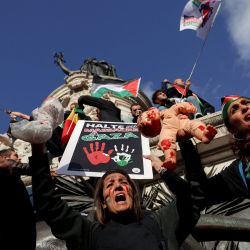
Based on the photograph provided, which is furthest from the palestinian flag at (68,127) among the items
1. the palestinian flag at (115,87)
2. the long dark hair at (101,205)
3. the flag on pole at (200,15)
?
the long dark hair at (101,205)

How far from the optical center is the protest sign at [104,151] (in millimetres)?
6178

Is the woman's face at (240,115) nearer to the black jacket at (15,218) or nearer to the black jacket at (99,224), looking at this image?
the black jacket at (99,224)

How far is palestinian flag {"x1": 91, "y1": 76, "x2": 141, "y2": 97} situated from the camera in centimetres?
988

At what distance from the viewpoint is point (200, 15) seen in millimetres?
8992

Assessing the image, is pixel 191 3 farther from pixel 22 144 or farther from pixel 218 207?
pixel 22 144

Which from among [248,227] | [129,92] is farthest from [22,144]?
[248,227]

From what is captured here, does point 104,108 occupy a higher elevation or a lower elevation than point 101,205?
higher

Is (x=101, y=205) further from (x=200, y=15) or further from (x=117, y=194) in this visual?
(x=200, y=15)

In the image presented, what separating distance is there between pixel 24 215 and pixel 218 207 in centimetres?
344

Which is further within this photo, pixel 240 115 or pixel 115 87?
pixel 115 87

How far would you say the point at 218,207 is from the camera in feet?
20.0

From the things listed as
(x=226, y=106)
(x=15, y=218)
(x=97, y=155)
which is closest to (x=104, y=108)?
(x=97, y=155)

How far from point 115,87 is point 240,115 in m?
6.59

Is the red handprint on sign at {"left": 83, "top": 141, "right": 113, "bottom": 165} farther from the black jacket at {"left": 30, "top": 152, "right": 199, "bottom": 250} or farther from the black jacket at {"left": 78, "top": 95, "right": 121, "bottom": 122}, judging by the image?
the black jacket at {"left": 30, "top": 152, "right": 199, "bottom": 250}
